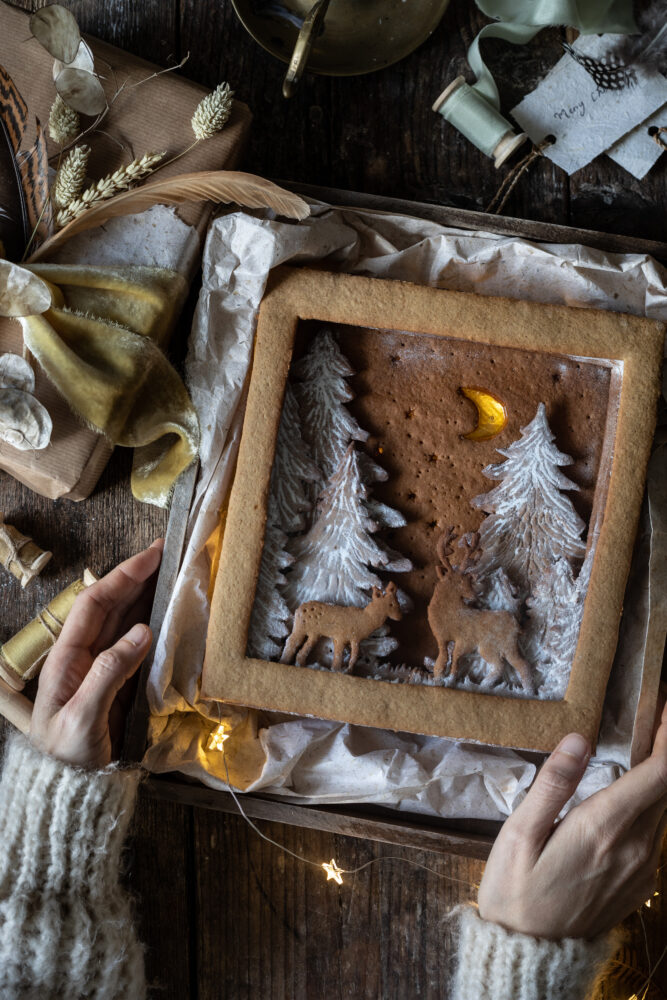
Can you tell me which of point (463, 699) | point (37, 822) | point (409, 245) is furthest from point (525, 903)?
point (409, 245)

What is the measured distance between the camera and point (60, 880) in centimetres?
119

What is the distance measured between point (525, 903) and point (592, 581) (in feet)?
1.59

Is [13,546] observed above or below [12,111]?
below

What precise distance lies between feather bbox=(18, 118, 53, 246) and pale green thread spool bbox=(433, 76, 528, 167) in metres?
0.65

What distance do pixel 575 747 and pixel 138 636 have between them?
0.67m

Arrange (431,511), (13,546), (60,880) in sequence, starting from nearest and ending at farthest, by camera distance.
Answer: (60,880)
(431,511)
(13,546)

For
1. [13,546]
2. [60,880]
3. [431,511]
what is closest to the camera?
[60,880]

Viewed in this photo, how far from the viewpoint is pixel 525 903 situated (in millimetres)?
1205

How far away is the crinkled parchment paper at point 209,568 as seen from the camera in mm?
1309

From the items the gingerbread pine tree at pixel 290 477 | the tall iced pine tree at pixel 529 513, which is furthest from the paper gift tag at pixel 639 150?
the gingerbread pine tree at pixel 290 477

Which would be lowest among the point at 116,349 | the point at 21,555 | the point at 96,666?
the point at 96,666

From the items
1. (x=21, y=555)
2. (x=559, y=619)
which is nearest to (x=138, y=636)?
(x=21, y=555)

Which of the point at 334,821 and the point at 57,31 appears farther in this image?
the point at 334,821

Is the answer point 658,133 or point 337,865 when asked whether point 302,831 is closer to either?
point 337,865
